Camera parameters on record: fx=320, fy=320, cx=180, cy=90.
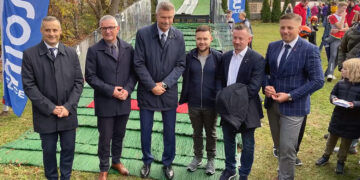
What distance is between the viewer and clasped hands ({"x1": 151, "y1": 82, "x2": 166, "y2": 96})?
11.6 feet

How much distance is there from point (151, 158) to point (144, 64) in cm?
117

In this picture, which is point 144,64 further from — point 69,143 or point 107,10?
point 107,10

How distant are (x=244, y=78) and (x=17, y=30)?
411 cm

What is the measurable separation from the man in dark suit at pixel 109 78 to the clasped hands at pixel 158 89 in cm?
31

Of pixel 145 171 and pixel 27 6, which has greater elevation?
pixel 27 6

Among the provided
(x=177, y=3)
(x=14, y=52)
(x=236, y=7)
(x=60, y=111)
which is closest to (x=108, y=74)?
(x=60, y=111)

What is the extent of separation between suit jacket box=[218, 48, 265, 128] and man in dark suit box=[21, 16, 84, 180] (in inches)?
66.5

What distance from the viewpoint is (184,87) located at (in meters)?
3.77

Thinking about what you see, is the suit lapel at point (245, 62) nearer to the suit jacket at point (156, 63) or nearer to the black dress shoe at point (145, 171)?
the suit jacket at point (156, 63)

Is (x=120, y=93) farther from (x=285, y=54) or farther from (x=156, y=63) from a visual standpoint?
(x=285, y=54)

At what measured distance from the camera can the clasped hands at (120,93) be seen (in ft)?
11.5

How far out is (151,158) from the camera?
392 centimetres

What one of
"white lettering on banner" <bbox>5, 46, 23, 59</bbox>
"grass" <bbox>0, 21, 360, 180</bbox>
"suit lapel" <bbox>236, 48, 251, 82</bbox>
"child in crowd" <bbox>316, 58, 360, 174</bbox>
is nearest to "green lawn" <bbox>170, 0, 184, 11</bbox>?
"grass" <bbox>0, 21, 360, 180</bbox>

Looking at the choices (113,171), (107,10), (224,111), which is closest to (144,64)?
(224,111)
